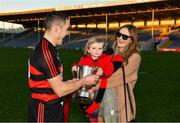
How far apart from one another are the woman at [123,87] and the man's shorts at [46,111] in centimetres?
61

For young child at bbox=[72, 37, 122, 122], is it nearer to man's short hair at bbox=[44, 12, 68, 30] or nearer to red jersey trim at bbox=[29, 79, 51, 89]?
red jersey trim at bbox=[29, 79, 51, 89]

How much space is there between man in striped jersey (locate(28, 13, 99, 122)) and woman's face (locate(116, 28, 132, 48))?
0.76 meters

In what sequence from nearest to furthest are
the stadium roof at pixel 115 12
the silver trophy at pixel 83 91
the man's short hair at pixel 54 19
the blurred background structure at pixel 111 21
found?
the man's short hair at pixel 54 19, the silver trophy at pixel 83 91, the blurred background structure at pixel 111 21, the stadium roof at pixel 115 12

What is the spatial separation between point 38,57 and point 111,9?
71603 mm

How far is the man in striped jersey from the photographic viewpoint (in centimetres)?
377

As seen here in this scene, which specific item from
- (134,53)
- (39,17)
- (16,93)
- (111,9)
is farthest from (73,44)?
(134,53)

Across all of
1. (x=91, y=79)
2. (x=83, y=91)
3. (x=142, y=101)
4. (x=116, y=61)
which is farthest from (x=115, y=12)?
(x=91, y=79)

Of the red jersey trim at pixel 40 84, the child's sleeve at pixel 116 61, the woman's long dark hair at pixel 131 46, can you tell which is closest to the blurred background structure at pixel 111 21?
the woman's long dark hair at pixel 131 46

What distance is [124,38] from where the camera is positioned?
4586 mm

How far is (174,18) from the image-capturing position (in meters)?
77.2

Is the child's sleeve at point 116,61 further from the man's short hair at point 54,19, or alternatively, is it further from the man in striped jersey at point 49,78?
the man's short hair at point 54,19

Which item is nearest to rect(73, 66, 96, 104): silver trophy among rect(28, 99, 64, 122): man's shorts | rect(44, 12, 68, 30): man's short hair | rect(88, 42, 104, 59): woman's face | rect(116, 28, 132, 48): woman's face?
rect(28, 99, 64, 122): man's shorts

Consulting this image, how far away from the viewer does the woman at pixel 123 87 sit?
4.40 metres

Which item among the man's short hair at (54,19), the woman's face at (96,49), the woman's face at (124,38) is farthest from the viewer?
the woman's face at (124,38)
